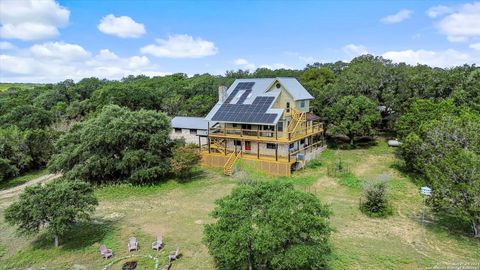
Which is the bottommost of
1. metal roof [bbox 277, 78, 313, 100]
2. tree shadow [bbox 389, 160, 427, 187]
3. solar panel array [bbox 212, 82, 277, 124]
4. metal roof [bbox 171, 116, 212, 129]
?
tree shadow [bbox 389, 160, 427, 187]

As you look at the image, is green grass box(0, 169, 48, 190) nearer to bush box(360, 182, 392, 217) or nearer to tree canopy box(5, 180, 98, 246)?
tree canopy box(5, 180, 98, 246)

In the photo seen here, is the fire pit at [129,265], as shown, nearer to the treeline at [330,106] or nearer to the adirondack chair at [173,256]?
the adirondack chair at [173,256]

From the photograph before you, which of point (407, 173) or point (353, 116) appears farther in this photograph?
point (353, 116)

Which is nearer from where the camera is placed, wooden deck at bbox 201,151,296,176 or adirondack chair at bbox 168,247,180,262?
adirondack chair at bbox 168,247,180,262

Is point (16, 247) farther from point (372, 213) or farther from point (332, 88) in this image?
point (332, 88)

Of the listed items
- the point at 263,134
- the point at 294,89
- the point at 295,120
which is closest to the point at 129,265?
the point at 263,134

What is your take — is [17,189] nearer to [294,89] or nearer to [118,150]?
[118,150]

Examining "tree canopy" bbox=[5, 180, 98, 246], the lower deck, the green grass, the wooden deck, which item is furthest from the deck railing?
the green grass
